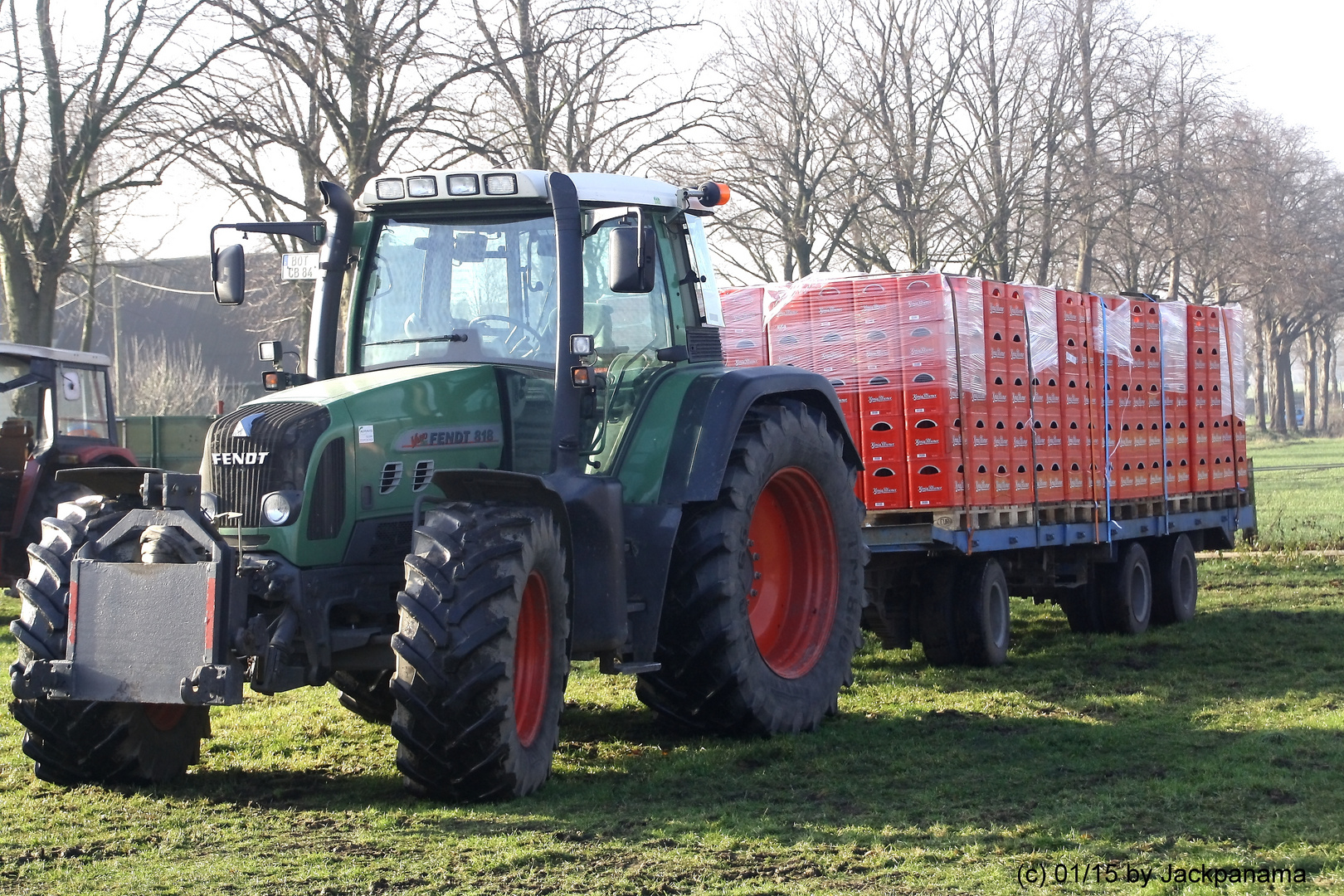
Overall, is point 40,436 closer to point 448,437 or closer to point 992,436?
point 448,437

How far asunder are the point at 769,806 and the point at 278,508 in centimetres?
227

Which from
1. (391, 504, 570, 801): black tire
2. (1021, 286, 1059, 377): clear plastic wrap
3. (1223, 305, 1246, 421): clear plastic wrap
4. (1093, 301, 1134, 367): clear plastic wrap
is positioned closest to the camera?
(391, 504, 570, 801): black tire

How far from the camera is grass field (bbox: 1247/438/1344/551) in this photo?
18.1 meters

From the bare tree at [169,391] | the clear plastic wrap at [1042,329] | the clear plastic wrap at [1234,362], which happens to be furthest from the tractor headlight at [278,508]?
the bare tree at [169,391]

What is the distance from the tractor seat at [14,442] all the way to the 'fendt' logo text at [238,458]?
762cm

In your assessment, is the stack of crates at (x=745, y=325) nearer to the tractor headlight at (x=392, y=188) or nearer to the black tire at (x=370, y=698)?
the black tire at (x=370, y=698)

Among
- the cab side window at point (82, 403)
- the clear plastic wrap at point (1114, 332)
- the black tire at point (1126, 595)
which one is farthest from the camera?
the cab side window at point (82, 403)

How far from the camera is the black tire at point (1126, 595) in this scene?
1179 centimetres

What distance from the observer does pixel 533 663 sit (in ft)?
20.2

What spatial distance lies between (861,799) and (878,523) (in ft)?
13.9

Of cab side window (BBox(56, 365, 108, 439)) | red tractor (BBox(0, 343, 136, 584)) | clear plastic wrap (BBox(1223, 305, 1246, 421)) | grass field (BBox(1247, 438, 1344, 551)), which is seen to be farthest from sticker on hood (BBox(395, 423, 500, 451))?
grass field (BBox(1247, 438, 1344, 551))

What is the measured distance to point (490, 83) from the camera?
20.0 metres

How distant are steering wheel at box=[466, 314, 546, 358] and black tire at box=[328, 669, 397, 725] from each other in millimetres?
1894

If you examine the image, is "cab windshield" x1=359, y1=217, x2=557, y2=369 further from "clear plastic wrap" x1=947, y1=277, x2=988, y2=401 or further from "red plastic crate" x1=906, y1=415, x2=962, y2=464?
"clear plastic wrap" x1=947, y1=277, x2=988, y2=401
